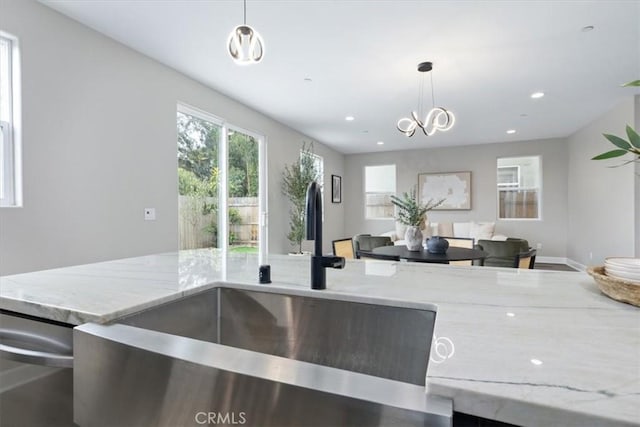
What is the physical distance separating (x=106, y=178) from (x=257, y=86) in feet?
6.47

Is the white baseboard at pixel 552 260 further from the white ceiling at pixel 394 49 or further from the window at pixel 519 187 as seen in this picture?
the white ceiling at pixel 394 49

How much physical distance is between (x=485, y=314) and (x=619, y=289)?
14.2 inches

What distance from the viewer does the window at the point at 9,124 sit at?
86.3 inches

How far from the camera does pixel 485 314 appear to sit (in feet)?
2.42

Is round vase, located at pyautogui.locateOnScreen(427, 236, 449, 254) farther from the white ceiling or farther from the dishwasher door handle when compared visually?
the dishwasher door handle

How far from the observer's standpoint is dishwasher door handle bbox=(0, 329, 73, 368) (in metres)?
0.76

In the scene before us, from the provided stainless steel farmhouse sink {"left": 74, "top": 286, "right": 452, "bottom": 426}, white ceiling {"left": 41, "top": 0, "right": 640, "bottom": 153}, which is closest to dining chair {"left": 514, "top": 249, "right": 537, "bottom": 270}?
white ceiling {"left": 41, "top": 0, "right": 640, "bottom": 153}

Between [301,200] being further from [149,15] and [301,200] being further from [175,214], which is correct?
[149,15]

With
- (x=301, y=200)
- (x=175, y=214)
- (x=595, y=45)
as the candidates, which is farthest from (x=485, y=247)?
(x=175, y=214)

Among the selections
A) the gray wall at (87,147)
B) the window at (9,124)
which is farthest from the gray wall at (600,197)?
the window at (9,124)

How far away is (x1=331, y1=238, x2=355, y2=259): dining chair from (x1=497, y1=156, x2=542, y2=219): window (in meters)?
4.80

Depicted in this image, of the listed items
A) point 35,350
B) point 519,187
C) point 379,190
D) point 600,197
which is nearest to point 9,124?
point 35,350

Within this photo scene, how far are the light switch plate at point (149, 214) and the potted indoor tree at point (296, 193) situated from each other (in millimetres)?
2514

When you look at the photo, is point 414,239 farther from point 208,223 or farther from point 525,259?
point 208,223
